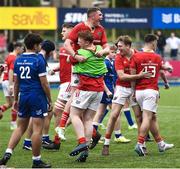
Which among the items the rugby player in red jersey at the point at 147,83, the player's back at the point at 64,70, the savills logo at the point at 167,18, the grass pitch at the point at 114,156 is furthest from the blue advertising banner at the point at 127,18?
the rugby player in red jersey at the point at 147,83

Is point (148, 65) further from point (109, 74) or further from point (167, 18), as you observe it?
→ point (167, 18)

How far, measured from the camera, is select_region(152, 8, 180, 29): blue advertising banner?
4509cm

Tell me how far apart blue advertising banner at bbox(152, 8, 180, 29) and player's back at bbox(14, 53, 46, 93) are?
3333 centimetres

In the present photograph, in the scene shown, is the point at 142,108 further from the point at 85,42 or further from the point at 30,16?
the point at 30,16

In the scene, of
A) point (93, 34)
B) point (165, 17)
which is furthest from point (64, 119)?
point (165, 17)

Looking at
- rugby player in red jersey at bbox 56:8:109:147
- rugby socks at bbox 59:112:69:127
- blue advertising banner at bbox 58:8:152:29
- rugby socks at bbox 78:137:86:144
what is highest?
rugby player in red jersey at bbox 56:8:109:147

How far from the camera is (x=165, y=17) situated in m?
45.2

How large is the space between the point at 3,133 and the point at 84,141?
209 inches

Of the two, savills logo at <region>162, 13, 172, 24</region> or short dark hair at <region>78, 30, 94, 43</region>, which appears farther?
savills logo at <region>162, 13, 172, 24</region>

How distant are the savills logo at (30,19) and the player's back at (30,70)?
3058cm

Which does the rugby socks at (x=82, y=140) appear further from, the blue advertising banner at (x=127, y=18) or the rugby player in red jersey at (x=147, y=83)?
the blue advertising banner at (x=127, y=18)

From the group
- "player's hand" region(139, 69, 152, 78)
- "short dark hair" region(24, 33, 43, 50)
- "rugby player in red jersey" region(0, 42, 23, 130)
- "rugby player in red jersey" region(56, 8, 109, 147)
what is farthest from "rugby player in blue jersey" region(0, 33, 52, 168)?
"rugby player in red jersey" region(0, 42, 23, 130)

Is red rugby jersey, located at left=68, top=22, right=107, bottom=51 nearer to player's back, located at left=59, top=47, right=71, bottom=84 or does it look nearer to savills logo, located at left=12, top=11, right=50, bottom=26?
player's back, located at left=59, top=47, right=71, bottom=84

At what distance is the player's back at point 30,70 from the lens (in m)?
12.2
